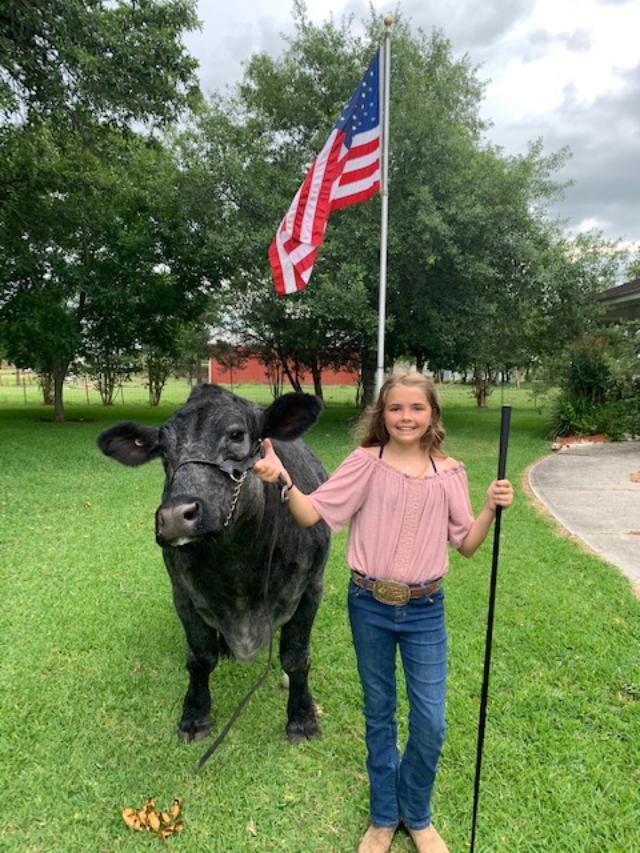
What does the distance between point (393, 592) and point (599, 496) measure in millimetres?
6915

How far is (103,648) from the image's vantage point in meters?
4.00

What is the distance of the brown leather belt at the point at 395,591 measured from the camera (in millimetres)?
2100

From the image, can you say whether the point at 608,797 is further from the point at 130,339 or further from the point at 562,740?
the point at 130,339

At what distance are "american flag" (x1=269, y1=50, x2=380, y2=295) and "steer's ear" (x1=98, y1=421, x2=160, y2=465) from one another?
4631 millimetres

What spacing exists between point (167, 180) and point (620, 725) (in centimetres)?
1508

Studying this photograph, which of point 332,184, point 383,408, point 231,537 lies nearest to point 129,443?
point 231,537

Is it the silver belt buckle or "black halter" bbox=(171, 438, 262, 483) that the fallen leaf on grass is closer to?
the silver belt buckle

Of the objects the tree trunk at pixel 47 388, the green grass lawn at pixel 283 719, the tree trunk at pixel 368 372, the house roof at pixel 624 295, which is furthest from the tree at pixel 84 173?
the house roof at pixel 624 295

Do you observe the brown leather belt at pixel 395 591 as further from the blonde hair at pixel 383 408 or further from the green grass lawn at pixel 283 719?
the green grass lawn at pixel 283 719

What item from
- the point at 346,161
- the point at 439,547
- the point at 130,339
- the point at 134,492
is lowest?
the point at 134,492

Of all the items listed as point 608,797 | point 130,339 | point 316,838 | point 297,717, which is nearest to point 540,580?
point 608,797

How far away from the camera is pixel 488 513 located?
2137 mm

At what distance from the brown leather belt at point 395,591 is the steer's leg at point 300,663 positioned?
0.93 metres

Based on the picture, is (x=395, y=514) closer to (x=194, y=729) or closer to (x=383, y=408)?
(x=383, y=408)
